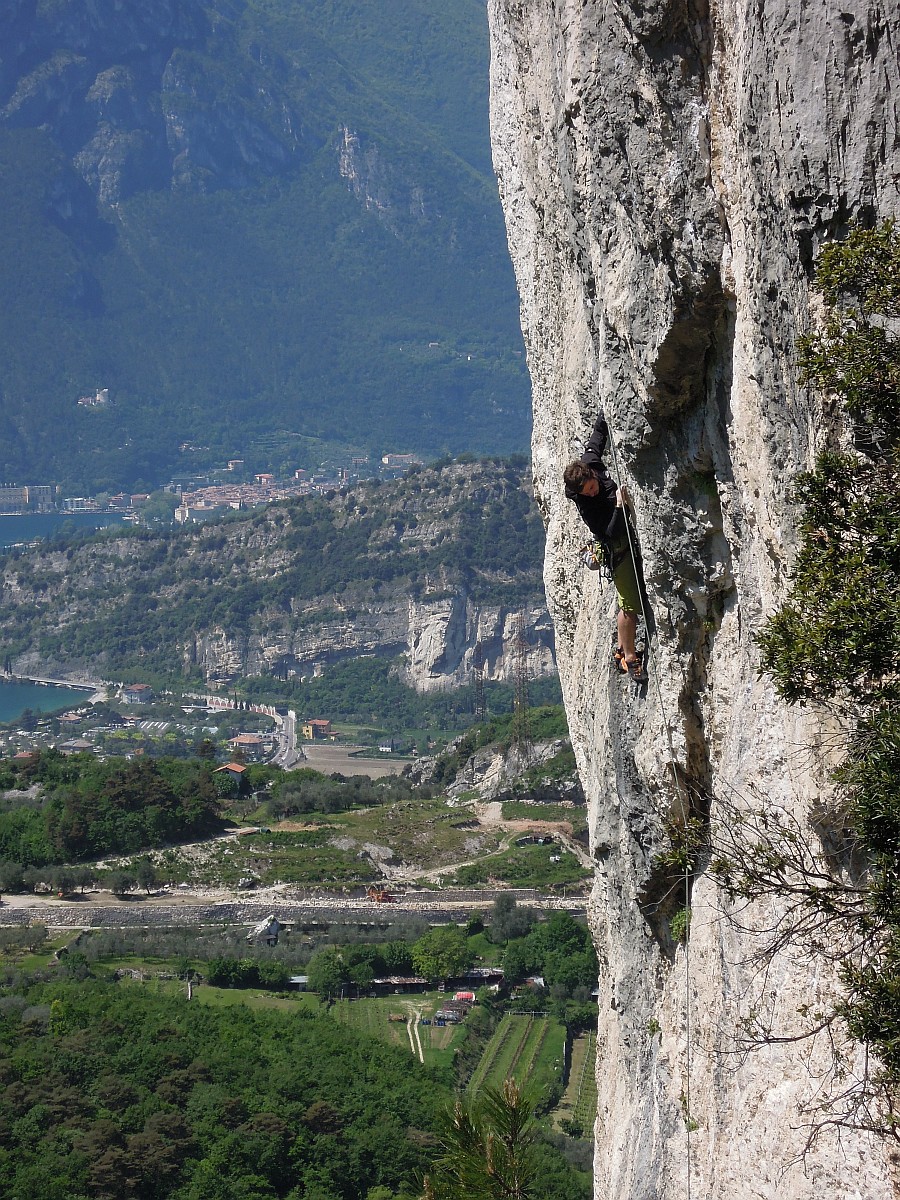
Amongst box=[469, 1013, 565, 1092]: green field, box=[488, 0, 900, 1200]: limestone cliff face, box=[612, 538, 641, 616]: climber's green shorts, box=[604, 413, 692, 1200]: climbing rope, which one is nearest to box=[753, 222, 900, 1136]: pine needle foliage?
box=[488, 0, 900, 1200]: limestone cliff face

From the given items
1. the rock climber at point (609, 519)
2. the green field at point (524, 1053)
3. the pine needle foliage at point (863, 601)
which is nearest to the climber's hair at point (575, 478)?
the rock climber at point (609, 519)

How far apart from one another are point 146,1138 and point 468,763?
46.4 m

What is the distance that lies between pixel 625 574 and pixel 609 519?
0.35 m

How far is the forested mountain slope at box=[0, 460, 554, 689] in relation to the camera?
4759 inches

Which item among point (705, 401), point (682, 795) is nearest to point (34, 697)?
point (682, 795)

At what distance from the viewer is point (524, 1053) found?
128 ft

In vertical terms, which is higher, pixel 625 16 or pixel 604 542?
pixel 625 16

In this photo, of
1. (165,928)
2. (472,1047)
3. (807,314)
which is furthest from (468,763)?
(807,314)

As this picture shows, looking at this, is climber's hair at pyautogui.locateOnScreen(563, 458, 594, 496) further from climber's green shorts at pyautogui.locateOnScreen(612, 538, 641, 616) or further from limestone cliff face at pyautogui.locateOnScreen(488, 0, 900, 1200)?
climber's green shorts at pyautogui.locateOnScreen(612, 538, 641, 616)

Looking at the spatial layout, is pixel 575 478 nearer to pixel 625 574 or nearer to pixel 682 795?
pixel 625 574

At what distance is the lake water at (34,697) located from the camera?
124 m

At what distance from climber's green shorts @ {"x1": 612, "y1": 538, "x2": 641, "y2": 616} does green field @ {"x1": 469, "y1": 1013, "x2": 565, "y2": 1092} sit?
28544 mm

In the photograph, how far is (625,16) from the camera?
678 cm

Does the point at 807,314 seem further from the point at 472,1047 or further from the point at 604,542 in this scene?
the point at 472,1047
